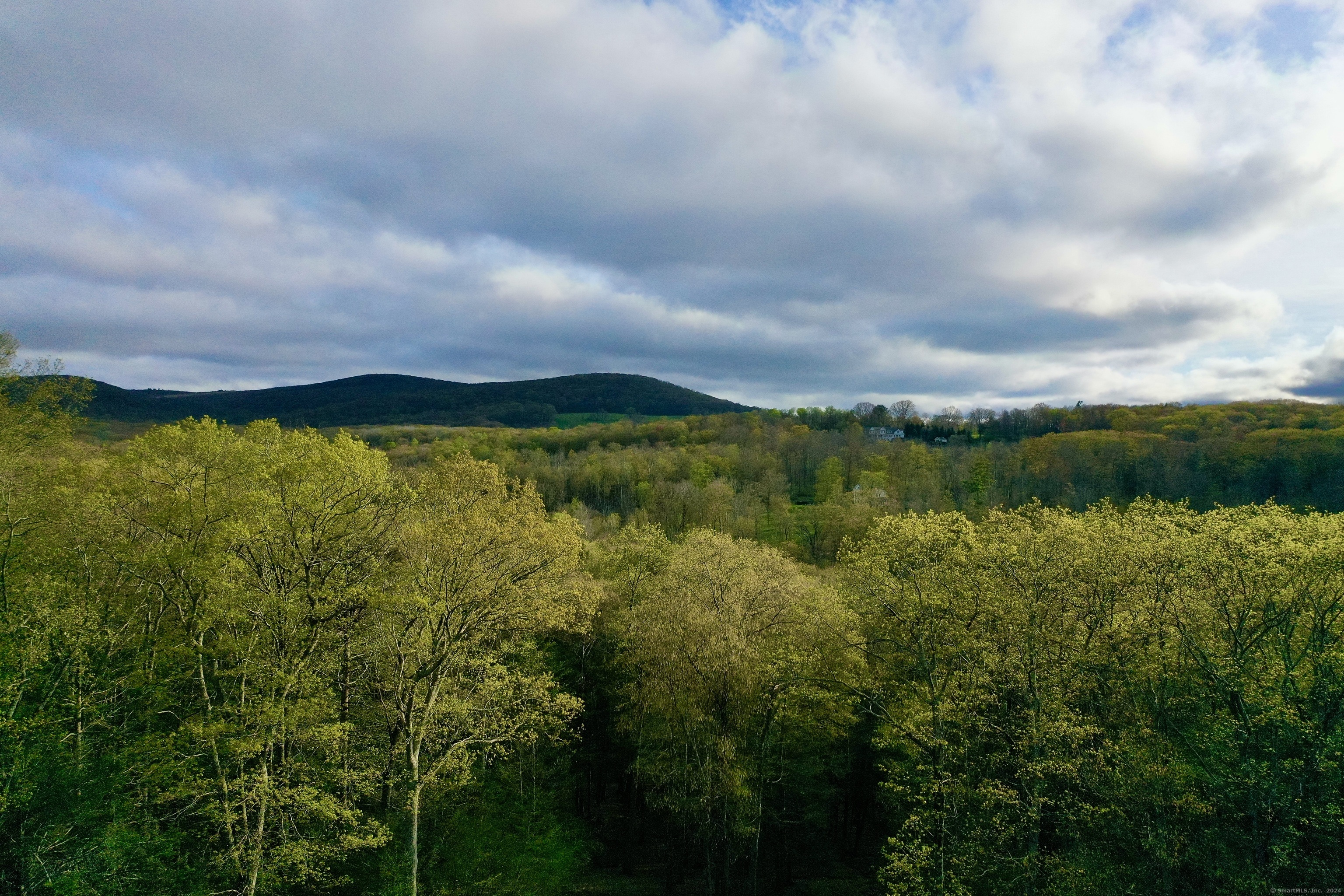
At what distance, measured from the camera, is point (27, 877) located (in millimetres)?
17875

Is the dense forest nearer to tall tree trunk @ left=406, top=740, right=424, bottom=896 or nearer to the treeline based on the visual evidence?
tall tree trunk @ left=406, top=740, right=424, bottom=896

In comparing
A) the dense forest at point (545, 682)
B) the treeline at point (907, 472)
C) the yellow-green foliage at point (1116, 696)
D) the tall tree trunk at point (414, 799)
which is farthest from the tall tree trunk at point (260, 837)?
the treeline at point (907, 472)

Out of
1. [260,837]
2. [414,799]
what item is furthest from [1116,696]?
[260,837]

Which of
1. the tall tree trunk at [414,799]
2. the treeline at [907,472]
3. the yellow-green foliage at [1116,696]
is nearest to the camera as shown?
the yellow-green foliage at [1116,696]

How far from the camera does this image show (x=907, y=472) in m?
115

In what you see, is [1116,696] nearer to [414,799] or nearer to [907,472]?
[414,799]

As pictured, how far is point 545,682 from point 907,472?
330 ft

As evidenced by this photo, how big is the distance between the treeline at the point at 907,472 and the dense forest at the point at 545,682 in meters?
38.8

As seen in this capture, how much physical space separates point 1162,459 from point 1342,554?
9803cm

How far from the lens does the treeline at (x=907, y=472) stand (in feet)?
286

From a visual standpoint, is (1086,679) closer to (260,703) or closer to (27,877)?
(260,703)

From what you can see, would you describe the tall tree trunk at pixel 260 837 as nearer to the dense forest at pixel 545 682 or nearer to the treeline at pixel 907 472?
the dense forest at pixel 545 682

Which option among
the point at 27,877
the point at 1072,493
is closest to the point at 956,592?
the point at 27,877

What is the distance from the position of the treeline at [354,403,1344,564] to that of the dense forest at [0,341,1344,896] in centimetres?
3883
